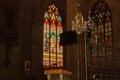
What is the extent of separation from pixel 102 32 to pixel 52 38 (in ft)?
12.1

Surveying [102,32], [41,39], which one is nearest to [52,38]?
[41,39]

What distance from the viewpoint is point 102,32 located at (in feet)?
50.5

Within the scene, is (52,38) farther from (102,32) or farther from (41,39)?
(102,32)

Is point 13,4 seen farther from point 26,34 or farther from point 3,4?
point 26,34

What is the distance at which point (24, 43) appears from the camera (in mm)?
14609

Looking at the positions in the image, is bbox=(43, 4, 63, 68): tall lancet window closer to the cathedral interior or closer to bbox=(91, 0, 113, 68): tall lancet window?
the cathedral interior

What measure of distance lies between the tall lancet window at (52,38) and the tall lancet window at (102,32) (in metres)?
2.74

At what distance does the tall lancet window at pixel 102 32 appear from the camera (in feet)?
45.5

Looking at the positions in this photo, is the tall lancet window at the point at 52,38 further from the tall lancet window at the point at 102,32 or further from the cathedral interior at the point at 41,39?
the tall lancet window at the point at 102,32

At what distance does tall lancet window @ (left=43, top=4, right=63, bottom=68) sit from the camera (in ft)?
54.2

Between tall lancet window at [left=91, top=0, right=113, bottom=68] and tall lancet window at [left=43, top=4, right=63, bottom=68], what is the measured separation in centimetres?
274

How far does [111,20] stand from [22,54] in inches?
225

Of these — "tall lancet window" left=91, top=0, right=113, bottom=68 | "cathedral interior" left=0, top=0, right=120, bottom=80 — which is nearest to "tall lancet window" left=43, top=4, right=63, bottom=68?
"cathedral interior" left=0, top=0, right=120, bottom=80

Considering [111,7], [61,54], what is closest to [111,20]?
[111,7]
